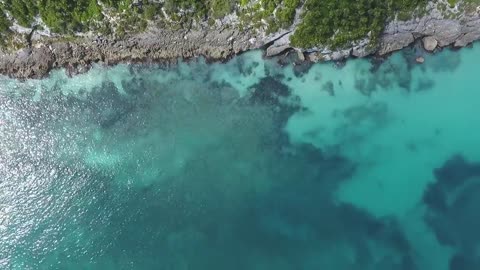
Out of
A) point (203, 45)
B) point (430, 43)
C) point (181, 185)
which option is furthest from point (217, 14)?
point (430, 43)

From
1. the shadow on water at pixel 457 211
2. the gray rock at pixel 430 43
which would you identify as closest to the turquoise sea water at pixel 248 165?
the shadow on water at pixel 457 211

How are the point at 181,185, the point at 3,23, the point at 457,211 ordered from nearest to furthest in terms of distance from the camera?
the point at 3,23 → the point at 181,185 → the point at 457,211

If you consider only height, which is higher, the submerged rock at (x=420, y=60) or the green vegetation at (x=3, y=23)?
the submerged rock at (x=420, y=60)

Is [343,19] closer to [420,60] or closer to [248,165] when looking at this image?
[420,60]

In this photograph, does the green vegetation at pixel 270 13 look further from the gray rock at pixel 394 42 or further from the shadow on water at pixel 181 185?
the gray rock at pixel 394 42

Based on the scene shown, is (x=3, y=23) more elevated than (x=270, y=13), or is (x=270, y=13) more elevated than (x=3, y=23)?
(x=270, y=13)

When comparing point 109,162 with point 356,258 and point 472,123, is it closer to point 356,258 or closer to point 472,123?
point 356,258

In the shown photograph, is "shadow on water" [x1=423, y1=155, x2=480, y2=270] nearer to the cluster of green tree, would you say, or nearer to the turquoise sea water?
the turquoise sea water

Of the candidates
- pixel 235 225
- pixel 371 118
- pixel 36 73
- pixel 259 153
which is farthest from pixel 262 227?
pixel 36 73
